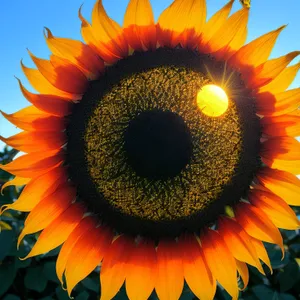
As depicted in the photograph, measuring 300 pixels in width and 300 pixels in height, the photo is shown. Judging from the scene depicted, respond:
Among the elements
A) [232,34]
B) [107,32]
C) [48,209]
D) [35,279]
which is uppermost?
[107,32]

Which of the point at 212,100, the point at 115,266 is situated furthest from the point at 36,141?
the point at 212,100

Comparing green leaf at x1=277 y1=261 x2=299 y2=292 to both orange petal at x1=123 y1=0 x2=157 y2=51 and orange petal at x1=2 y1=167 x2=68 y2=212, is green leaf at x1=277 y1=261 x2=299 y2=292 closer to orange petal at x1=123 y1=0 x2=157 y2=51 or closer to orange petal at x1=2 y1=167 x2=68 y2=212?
orange petal at x1=2 y1=167 x2=68 y2=212

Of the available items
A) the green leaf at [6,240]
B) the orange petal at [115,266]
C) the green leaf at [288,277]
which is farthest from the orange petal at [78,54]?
the green leaf at [288,277]

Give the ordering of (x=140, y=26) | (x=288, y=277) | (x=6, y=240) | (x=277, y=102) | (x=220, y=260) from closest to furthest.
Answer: (x=140, y=26)
(x=277, y=102)
(x=220, y=260)
(x=6, y=240)
(x=288, y=277)

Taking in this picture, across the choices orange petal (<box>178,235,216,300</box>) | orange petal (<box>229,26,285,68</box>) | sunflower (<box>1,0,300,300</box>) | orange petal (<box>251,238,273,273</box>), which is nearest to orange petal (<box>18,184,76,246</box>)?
sunflower (<box>1,0,300,300</box>)

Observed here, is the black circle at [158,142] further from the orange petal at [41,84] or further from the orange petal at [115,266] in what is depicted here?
the orange petal at [115,266]

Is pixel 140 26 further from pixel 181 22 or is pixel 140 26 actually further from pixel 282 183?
pixel 282 183
